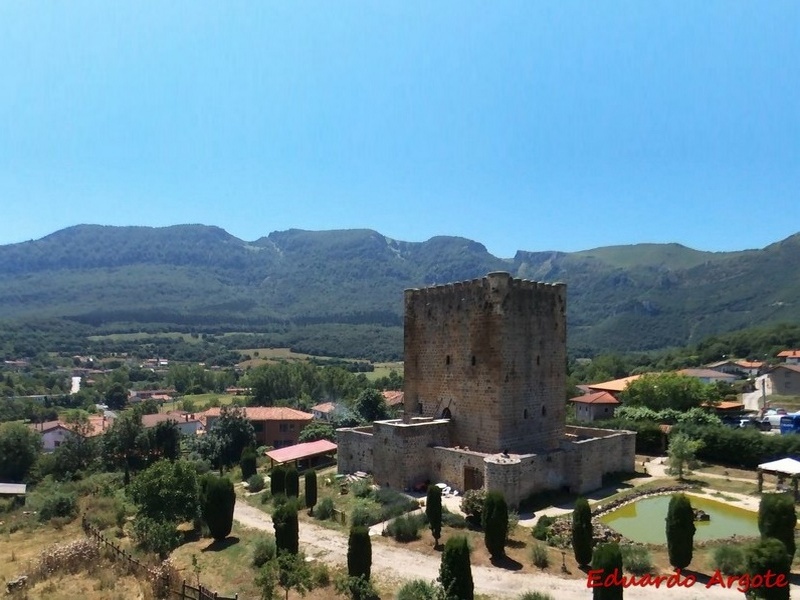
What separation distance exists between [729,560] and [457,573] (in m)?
9.08

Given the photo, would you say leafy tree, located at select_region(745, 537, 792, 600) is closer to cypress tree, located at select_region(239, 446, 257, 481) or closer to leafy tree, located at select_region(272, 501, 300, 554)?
leafy tree, located at select_region(272, 501, 300, 554)

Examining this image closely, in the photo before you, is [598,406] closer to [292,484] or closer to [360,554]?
[292,484]

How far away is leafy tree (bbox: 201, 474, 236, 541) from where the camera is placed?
78.7ft

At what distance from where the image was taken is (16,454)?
152 feet

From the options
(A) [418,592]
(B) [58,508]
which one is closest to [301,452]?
(B) [58,508]

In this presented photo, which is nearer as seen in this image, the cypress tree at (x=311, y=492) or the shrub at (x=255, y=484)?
the cypress tree at (x=311, y=492)

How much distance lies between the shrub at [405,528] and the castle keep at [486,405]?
14.4 feet

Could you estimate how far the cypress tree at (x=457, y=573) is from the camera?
52.9ft

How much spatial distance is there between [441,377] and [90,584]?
1771 cm

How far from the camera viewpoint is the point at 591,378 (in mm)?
91000

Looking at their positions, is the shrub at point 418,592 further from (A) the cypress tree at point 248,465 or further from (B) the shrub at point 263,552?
(A) the cypress tree at point 248,465

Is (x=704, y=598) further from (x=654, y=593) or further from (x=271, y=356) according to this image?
(x=271, y=356)

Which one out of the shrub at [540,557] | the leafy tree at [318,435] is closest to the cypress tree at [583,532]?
the shrub at [540,557]

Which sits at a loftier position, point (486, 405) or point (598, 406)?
point (486, 405)
